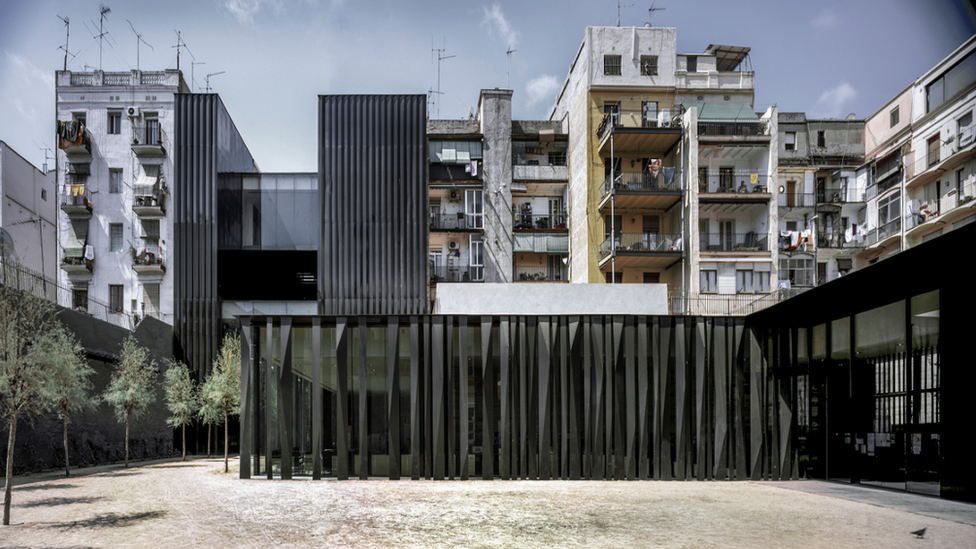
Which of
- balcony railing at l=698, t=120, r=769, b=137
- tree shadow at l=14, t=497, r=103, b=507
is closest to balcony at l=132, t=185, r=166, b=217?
tree shadow at l=14, t=497, r=103, b=507

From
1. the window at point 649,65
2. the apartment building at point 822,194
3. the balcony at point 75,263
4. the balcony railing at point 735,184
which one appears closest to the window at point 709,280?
the balcony railing at point 735,184

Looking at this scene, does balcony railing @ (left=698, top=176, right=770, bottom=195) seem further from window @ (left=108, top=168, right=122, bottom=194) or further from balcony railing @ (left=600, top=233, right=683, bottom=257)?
window @ (left=108, top=168, right=122, bottom=194)

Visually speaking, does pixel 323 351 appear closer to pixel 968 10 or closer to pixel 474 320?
pixel 474 320

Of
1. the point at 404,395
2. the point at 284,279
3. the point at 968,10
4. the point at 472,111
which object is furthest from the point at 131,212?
the point at 968,10

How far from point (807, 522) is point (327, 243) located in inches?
1140

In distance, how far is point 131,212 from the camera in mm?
41219

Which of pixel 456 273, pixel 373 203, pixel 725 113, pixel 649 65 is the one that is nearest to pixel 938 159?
pixel 725 113

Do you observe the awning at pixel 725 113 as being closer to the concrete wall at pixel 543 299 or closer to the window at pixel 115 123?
the concrete wall at pixel 543 299

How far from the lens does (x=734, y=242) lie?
132 ft

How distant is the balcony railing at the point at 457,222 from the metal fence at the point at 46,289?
18537 mm

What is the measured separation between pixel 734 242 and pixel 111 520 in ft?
117

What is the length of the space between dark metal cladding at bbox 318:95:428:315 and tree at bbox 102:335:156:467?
9243mm

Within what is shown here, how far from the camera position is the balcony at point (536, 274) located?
44688 mm

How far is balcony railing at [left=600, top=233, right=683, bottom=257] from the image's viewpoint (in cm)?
3894
